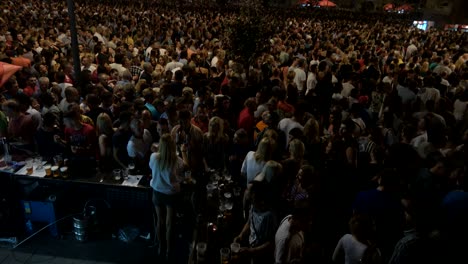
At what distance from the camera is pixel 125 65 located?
841cm

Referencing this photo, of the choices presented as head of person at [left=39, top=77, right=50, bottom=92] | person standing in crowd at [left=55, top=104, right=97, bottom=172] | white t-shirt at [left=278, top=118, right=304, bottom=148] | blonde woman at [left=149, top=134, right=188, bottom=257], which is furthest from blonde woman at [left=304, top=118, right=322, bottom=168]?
head of person at [left=39, top=77, right=50, bottom=92]

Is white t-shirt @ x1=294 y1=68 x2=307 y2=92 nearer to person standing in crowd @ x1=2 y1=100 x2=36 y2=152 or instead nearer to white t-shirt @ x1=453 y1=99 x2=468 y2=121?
white t-shirt @ x1=453 y1=99 x2=468 y2=121

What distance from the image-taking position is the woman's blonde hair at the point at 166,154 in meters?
4.00

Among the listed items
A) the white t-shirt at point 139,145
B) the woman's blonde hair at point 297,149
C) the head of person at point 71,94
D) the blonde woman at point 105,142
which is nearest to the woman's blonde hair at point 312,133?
the woman's blonde hair at point 297,149

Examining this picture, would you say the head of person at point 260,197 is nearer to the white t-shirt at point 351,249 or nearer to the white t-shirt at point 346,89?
the white t-shirt at point 351,249

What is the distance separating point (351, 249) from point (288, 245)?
1.77ft

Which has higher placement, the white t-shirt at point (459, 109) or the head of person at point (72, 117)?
the head of person at point (72, 117)

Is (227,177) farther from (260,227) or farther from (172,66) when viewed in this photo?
(172,66)

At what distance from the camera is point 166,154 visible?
13.2 ft

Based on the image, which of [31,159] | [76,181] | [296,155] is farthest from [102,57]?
[296,155]

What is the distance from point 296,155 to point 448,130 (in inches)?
91.2

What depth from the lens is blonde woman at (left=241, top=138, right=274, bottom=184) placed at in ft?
14.0

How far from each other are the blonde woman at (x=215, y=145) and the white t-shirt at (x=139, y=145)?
0.75 m

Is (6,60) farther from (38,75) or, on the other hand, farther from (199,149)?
(199,149)
